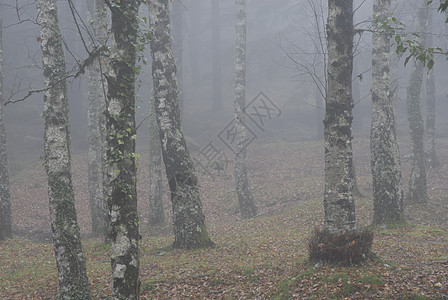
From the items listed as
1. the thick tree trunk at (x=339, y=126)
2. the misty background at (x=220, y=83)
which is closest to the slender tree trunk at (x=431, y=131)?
the misty background at (x=220, y=83)

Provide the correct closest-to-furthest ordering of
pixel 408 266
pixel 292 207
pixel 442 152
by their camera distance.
→ 1. pixel 408 266
2. pixel 292 207
3. pixel 442 152

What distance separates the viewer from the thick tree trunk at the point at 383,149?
11.5 meters

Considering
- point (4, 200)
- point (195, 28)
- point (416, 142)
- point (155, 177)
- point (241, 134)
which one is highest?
point (195, 28)

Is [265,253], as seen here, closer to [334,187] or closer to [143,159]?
[334,187]

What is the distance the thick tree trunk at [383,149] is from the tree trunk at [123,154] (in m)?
8.75

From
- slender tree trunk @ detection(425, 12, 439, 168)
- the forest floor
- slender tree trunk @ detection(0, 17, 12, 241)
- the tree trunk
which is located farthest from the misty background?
the tree trunk

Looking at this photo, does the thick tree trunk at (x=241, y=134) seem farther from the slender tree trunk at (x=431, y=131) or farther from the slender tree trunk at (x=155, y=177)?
the slender tree trunk at (x=431, y=131)

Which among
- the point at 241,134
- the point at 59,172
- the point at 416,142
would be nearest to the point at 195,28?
the point at 241,134

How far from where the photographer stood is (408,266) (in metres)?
7.36

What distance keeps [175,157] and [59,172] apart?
13.6ft

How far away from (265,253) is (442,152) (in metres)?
19.4

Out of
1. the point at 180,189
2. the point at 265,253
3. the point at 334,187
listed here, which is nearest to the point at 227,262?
the point at 265,253

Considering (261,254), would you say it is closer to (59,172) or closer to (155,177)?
(59,172)

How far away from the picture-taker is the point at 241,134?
57.6 feet
